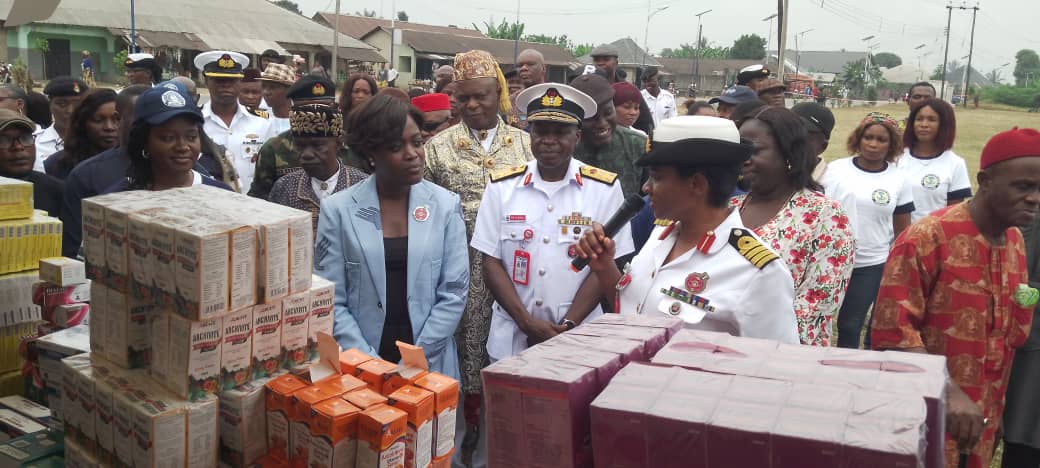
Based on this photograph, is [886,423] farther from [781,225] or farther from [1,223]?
[1,223]

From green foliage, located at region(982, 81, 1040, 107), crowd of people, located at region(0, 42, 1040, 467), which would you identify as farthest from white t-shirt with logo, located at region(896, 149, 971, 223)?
green foliage, located at region(982, 81, 1040, 107)

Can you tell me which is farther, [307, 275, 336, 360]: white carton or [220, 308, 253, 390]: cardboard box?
[307, 275, 336, 360]: white carton

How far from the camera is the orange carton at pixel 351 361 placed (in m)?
2.52

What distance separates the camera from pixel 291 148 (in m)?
4.71

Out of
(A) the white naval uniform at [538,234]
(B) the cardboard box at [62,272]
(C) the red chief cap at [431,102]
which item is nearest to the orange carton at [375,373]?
(B) the cardboard box at [62,272]

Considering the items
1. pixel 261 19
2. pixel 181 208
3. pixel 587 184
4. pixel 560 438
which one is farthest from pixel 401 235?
pixel 261 19

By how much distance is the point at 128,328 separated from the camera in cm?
235

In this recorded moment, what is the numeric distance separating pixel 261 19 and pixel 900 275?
45.6m

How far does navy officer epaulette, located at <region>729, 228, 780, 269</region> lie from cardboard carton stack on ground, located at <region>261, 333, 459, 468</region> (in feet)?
3.35

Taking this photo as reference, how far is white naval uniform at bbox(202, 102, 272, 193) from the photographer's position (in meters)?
6.39

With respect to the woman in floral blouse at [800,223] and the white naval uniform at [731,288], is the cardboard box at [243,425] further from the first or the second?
the woman in floral blouse at [800,223]

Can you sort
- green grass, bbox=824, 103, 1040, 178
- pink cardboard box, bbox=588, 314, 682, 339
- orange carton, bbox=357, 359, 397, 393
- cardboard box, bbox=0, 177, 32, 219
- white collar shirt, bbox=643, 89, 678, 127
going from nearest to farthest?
pink cardboard box, bbox=588, 314, 682, 339 < orange carton, bbox=357, 359, 397, 393 < cardboard box, bbox=0, 177, 32, 219 < white collar shirt, bbox=643, 89, 678, 127 < green grass, bbox=824, 103, 1040, 178

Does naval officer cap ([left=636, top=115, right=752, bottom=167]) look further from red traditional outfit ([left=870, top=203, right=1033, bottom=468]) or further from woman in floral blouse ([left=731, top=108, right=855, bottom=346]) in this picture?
red traditional outfit ([left=870, top=203, right=1033, bottom=468])

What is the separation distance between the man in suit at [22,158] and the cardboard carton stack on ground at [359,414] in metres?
2.72
